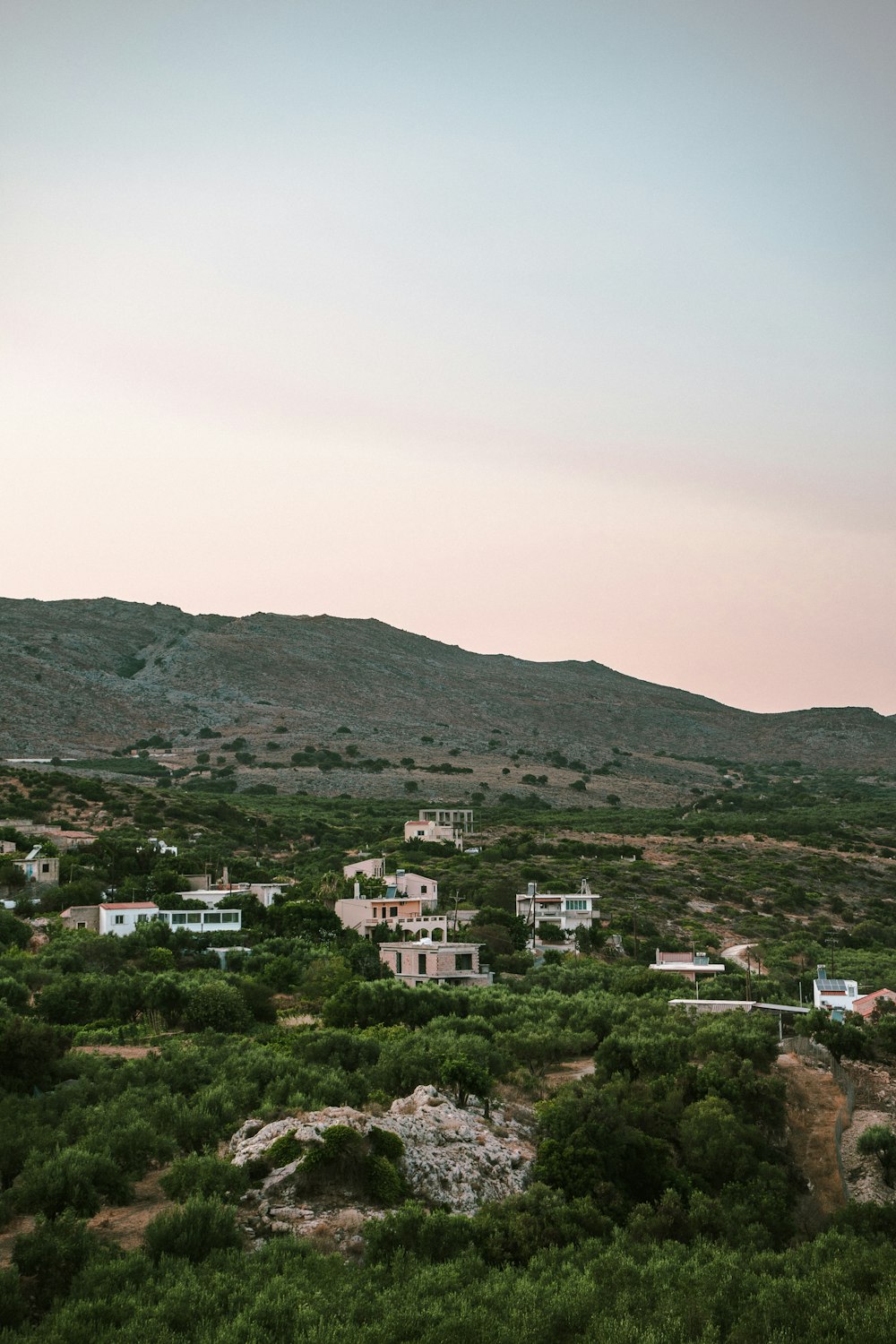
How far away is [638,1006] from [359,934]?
44.5 ft

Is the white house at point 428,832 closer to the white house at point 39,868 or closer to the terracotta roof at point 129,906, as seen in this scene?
the white house at point 39,868

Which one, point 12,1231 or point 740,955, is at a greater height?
point 740,955

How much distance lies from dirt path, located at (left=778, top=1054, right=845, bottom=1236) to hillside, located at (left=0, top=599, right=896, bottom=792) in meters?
100

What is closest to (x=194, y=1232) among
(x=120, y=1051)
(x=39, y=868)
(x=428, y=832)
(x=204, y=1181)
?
(x=204, y=1181)

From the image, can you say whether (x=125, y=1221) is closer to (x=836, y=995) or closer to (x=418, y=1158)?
(x=418, y=1158)

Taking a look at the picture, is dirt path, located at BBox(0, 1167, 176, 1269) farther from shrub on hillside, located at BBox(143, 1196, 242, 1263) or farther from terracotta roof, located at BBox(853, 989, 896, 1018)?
terracotta roof, located at BBox(853, 989, 896, 1018)

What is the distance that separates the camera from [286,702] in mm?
160500

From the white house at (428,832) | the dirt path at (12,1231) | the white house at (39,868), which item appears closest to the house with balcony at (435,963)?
the white house at (39,868)

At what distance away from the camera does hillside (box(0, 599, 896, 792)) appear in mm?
139375

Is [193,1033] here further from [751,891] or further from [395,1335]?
[751,891]

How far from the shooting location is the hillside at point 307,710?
139375mm

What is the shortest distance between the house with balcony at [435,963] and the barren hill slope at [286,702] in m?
87.3

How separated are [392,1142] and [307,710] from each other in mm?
136987

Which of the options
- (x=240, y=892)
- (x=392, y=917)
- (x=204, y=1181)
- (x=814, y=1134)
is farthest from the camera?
(x=240, y=892)
